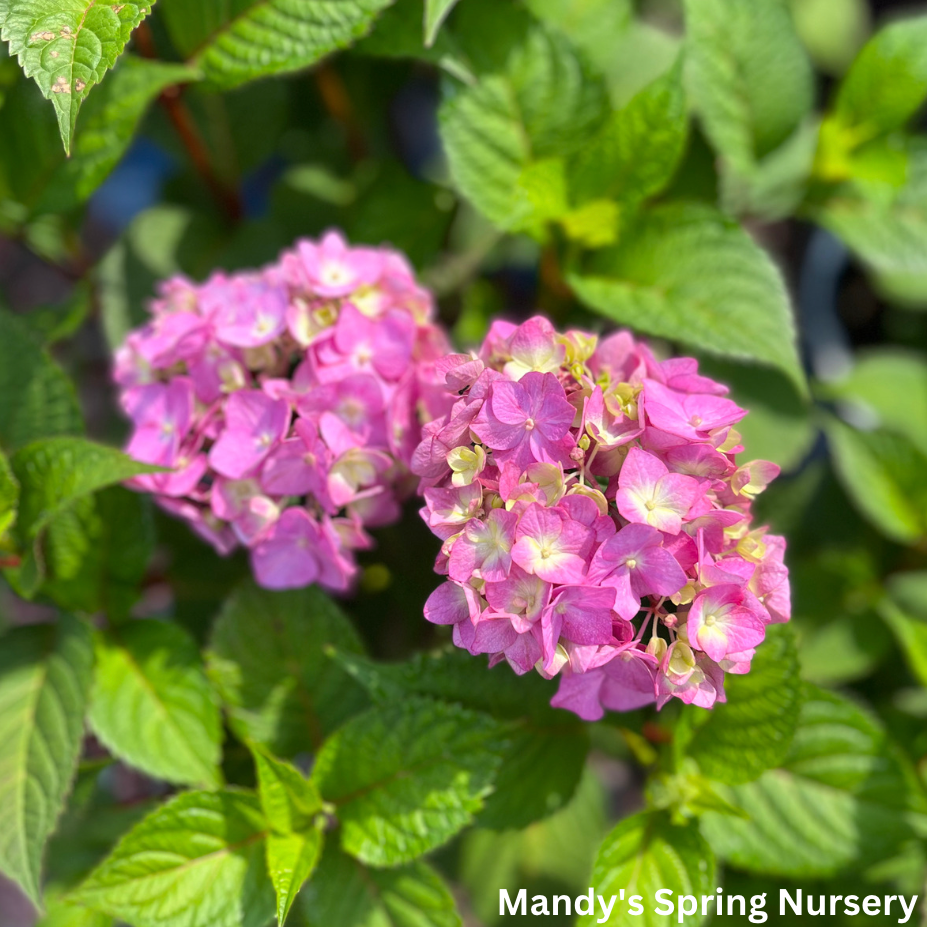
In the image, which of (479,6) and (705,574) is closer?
(705,574)

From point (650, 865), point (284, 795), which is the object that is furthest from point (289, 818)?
point (650, 865)

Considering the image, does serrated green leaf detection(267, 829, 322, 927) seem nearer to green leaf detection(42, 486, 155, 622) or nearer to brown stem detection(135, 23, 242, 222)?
green leaf detection(42, 486, 155, 622)

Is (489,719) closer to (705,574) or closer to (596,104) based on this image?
(705,574)

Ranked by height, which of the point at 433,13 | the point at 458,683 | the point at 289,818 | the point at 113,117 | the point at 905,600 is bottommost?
the point at 905,600

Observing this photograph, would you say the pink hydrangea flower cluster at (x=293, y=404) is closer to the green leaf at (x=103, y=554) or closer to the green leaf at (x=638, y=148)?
the green leaf at (x=103, y=554)

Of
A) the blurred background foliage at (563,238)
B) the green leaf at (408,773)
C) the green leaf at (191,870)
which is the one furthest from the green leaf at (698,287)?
the green leaf at (191,870)

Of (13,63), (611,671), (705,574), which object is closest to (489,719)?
(611,671)

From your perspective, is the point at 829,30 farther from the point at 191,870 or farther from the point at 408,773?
the point at 191,870
